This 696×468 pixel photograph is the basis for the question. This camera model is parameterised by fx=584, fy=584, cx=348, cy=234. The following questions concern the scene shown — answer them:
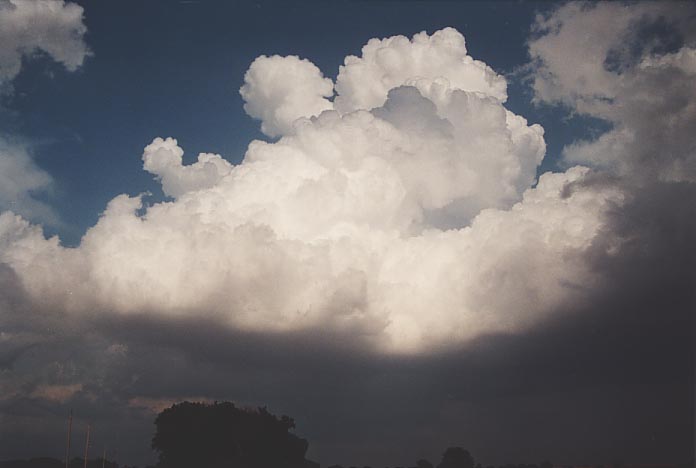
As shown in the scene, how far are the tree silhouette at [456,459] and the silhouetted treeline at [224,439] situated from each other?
51142 mm

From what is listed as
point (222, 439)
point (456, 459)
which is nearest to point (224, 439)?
point (222, 439)

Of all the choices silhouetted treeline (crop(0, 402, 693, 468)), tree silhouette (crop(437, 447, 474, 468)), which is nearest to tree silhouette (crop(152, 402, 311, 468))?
silhouetted treeline (crop(0, 402, 693, 468))

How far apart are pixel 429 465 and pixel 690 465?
89407 mm

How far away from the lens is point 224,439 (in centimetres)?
9869

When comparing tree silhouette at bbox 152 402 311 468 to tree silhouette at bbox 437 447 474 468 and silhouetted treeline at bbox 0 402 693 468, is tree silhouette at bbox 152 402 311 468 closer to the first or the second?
silhouetted treeline at bbox 0 402 693 468

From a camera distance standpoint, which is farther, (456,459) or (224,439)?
(456,459)

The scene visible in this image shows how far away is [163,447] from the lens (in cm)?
9794

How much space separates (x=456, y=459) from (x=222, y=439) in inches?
2796

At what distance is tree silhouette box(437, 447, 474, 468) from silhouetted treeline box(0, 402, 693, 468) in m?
51.1

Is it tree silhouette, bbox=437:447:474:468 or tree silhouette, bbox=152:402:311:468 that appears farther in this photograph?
tree silhouette, bbox=437:447:474:468

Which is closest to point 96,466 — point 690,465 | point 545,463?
point 545,463

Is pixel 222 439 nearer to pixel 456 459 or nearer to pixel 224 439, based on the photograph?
pixel 224 439

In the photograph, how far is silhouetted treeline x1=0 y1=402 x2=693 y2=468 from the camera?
317 feet

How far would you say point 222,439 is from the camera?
98.6 m
